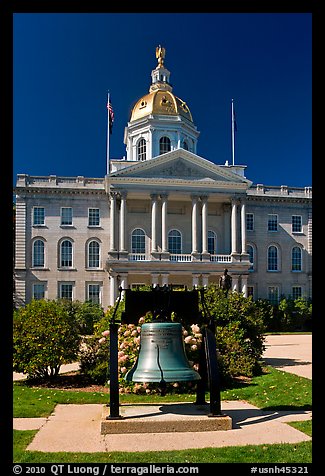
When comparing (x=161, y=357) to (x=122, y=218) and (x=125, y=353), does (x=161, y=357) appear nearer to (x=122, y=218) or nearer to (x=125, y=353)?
(x=125, y=353)

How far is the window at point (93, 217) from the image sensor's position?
4797cm

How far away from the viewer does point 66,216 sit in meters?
47.7

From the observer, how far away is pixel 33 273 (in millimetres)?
46750

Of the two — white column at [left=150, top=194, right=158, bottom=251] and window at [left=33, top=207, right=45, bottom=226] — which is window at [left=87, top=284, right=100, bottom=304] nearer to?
white column at [left=150, top=194, right=158, bottom=251]

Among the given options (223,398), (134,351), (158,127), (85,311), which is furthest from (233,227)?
(223,398)


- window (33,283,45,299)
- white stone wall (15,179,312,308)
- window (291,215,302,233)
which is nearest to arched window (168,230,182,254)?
white stone wall (15,179,312,308)

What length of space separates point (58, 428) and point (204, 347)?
283 centimetres

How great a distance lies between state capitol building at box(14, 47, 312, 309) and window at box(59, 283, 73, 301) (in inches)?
3.4

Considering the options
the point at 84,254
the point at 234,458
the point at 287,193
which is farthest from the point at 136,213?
the point at 234,458

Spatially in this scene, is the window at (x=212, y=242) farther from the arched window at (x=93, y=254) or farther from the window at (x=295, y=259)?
the arched window at (x=93, y=254)

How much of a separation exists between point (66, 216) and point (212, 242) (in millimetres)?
13259

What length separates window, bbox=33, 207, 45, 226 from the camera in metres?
47.4
